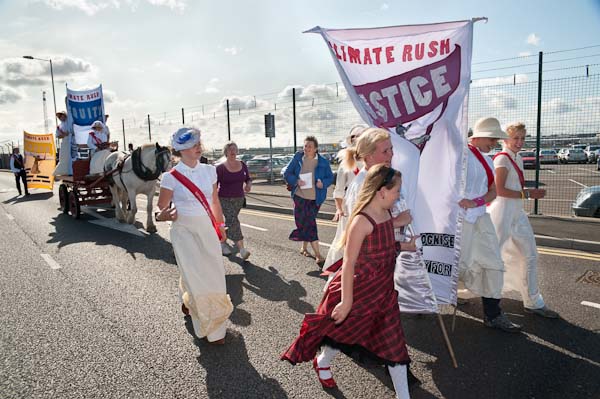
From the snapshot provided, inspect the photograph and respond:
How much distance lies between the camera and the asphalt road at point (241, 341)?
3135 millimetres

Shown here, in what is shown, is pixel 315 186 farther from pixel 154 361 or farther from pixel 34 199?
pixel 34 199

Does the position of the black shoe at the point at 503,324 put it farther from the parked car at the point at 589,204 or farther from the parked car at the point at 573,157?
the parked car at the point at 573,157

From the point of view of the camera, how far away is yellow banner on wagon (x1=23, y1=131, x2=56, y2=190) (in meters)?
15.6

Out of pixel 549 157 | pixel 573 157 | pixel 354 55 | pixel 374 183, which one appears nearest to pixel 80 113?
pixel 354 55

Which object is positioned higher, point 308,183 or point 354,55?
point 354,55

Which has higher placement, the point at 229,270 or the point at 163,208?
the point at 163,208

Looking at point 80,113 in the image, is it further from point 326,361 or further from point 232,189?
point 326,361

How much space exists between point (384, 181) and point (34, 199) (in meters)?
17.1

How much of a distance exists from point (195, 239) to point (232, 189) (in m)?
3.01

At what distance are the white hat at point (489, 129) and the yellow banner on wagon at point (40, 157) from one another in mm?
15522

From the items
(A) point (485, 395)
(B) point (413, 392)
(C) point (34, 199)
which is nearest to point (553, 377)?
(A) point (485, 395)

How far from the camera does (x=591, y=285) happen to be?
503 centimetres

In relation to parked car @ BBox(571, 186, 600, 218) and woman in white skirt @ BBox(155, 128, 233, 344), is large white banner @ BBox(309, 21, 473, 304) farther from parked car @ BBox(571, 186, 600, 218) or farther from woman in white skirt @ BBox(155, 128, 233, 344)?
parked car @ BBox(571, 186, 600, 218)

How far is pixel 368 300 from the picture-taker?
8.98ft
